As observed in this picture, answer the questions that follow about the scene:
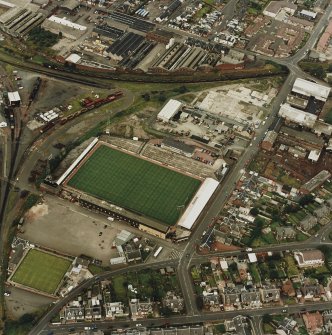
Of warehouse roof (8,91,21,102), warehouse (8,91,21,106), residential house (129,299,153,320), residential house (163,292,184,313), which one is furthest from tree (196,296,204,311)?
warehouse roof (8,91,21,102)

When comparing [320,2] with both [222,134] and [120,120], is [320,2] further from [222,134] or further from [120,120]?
[120,120]

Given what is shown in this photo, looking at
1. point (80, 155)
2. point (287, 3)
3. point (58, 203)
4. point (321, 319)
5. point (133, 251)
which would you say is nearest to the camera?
point (321, 319)

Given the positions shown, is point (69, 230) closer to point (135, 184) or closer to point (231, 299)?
point (135, 184)

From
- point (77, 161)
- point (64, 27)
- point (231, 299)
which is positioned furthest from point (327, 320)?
point (64, 27)

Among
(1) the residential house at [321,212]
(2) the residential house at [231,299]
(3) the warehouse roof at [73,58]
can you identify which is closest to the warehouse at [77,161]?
(3) the warehouse roof at [73,58]

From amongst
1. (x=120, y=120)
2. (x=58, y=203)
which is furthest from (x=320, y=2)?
(x=58, y=203)

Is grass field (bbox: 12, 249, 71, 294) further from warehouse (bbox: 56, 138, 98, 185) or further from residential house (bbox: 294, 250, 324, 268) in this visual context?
residential house (bbox: 294, 250, 324, 268)
